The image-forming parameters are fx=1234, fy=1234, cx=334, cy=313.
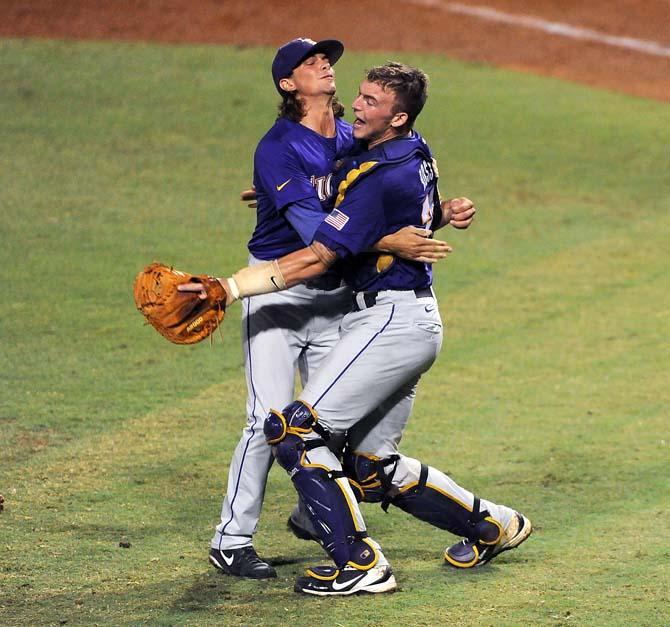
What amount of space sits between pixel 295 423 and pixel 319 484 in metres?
0.22

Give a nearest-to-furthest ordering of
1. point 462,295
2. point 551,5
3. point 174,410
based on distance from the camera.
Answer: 1. point 174,410
2. point 462,295
3. point 551,5

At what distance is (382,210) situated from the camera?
13.9 feet

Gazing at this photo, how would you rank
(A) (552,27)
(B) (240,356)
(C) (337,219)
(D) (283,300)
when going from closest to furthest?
(C) (337,219)
(D) (283,300)
(B) (240,356)
(A) (552,27)

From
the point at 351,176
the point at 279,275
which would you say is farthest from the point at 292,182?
the point at 279,275

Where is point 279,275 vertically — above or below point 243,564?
above

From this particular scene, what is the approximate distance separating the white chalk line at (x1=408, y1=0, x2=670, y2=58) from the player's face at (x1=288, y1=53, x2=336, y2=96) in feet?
41.4

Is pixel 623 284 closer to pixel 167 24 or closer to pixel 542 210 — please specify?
pixel 542 210

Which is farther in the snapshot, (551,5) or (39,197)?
(551,5)

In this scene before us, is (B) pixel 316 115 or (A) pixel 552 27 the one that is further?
(A) pixel 552 27

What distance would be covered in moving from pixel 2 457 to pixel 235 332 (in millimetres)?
2566

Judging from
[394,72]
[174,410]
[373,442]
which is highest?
[394,72]

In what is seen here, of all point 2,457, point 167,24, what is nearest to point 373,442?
point 2,457

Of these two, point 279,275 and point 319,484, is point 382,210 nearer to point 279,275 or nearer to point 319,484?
point 279,275

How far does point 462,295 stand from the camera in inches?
357
